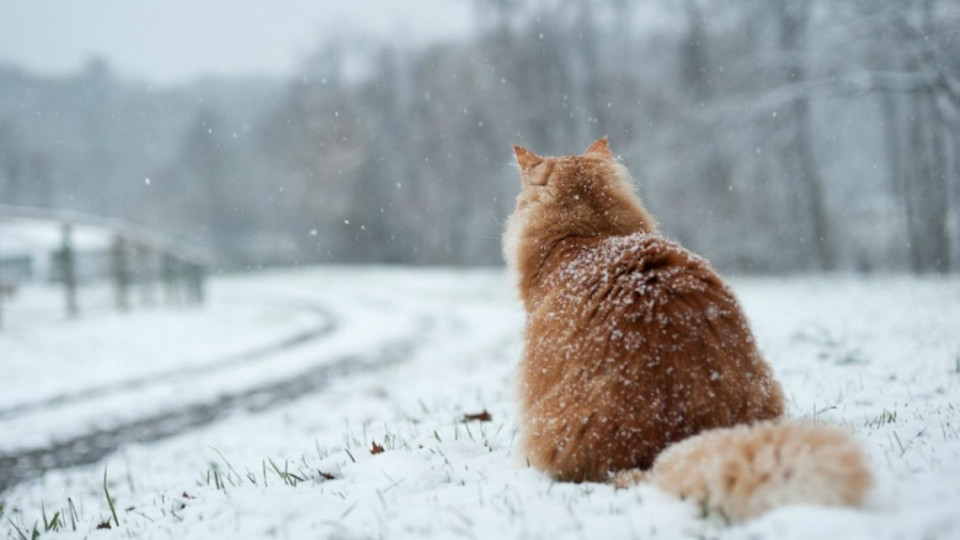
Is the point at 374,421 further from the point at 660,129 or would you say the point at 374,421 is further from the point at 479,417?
the point at 660,129

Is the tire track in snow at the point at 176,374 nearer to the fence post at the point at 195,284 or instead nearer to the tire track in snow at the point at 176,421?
the tire track in snow at the point at 176,421

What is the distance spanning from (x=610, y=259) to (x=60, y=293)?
71.7ft

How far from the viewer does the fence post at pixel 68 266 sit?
50.7 feet

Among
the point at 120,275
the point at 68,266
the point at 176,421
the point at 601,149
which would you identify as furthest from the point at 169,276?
the point at 601,149

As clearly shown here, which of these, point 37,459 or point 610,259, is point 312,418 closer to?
point 37,459

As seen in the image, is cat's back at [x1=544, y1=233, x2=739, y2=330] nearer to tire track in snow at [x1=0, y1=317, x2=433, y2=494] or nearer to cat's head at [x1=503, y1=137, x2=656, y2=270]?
cat's head at [x1=503, y1=137, x2=656, y2=270]

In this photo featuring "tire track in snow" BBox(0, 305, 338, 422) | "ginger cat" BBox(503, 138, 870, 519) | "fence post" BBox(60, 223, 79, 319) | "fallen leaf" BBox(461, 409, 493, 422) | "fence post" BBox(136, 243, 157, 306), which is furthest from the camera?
"fence post" BBox(136, 243, 157, 306)

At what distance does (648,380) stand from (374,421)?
4.07 m

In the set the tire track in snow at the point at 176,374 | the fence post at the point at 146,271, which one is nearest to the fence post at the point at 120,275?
the fence post at the point at 146,271

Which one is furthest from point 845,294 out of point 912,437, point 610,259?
point 610,259

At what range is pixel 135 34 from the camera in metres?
62.8

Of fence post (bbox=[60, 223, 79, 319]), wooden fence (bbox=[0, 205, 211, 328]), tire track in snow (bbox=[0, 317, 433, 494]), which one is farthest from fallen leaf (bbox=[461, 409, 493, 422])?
fence post (bbox=[60, 223, 79, 319])

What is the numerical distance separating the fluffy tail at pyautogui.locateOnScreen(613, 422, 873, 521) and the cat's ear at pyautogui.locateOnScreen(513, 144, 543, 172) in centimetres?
236

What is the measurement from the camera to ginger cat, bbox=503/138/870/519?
7.18ft
